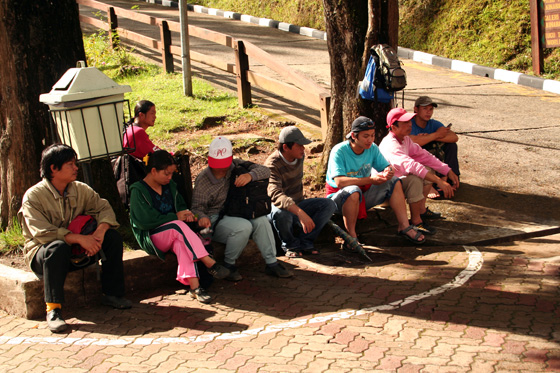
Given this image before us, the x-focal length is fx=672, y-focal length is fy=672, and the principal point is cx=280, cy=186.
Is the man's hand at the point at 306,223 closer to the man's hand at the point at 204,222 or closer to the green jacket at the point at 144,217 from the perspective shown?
the man's hand at the point at 204,222

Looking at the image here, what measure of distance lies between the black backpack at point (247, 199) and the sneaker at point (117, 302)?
1.17 metres

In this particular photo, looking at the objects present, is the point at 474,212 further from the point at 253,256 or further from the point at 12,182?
the point at 12,182

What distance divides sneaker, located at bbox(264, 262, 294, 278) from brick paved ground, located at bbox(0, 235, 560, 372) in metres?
0.06

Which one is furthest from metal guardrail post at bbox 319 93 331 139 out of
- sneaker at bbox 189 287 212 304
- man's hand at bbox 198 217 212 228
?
sneaker at bbox 189 287 212 304

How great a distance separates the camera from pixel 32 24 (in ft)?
18.9

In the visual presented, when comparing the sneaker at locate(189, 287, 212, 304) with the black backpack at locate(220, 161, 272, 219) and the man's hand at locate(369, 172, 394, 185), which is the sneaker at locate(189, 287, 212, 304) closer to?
the black backpack at locate(220, 161, 272, 219)

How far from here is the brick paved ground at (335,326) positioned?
14.1 feet

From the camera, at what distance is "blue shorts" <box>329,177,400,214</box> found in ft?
21.2

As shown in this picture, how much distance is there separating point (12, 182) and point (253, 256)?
2.24 m

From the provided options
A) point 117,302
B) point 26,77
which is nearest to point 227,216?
point 117,302

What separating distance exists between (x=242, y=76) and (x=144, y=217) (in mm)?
5617

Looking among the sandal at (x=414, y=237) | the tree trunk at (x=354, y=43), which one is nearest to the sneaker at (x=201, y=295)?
the sandal at (x=414, y=237)

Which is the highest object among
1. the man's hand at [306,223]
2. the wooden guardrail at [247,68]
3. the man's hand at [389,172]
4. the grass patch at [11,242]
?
the wooden guardrail at [247,68]

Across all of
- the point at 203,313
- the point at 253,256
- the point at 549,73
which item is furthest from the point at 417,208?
the point at 549,73
